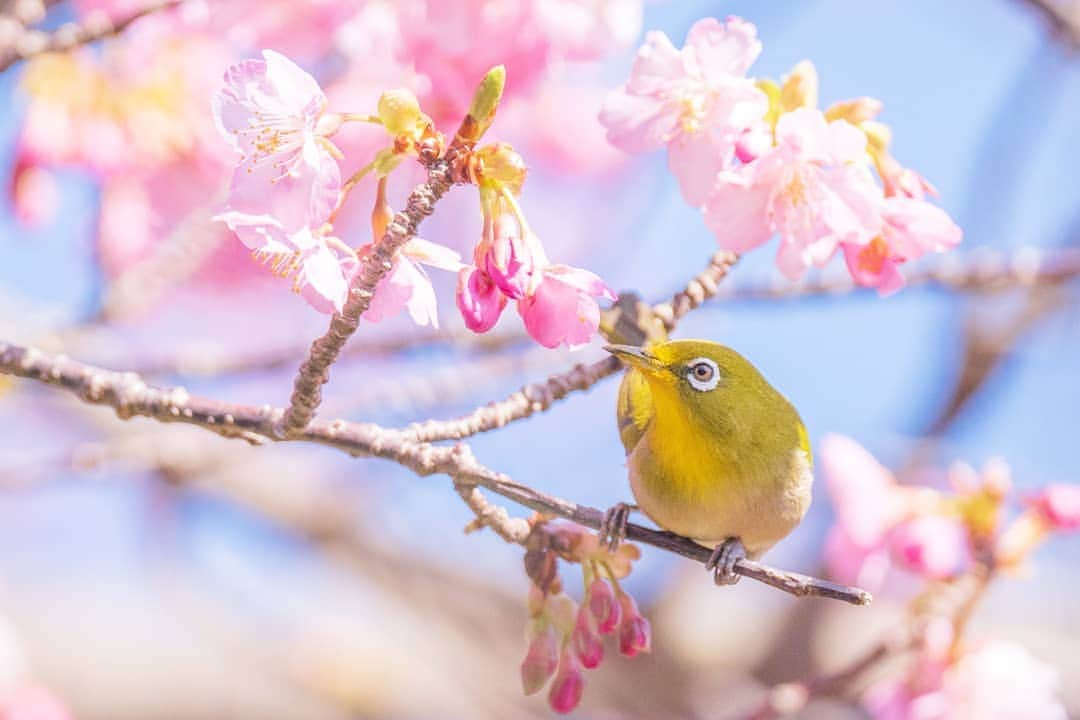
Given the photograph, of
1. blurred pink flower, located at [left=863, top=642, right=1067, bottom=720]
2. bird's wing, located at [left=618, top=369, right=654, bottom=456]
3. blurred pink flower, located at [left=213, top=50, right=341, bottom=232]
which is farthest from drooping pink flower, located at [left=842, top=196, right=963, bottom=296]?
blurred pink flower, located at [left=863, top=642, right=1067, bottom=720]

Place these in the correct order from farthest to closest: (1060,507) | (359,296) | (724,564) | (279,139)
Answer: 1. (1060,507)
2. (724,564)
3. (279,139)
4. (359,296)

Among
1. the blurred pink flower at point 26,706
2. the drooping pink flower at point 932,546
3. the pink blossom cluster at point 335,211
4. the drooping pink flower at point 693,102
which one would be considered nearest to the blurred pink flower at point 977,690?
the drooping pink flower at point 932,546

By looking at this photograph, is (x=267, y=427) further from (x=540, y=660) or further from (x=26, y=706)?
(x=26, y=706)

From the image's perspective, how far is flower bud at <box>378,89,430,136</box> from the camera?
0.88 meters

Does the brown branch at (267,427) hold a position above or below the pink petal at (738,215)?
below

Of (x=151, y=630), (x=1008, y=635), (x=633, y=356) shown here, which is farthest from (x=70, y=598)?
(x=633, y=356)

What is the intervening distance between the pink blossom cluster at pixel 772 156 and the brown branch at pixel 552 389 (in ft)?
0.34

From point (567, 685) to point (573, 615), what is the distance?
70 mm

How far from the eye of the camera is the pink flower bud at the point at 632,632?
3.60 ft

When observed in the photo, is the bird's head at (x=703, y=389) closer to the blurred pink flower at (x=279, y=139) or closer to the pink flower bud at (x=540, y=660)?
the pink flower bud at (x=540, y=660)

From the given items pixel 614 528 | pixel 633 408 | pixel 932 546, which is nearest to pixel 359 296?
pixel 614 528

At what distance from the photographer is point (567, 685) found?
1.13 m

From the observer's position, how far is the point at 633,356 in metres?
1.17

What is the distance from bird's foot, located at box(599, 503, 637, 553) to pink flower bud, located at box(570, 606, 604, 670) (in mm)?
76
